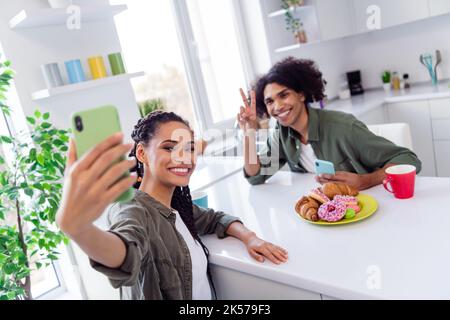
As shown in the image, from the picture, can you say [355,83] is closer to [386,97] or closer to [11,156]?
[386,97]

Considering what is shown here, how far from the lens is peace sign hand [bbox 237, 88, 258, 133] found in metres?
1.64

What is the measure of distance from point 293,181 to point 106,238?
1.09 metres

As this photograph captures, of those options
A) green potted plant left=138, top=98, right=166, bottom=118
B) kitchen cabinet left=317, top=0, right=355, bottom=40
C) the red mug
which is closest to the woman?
the red mug

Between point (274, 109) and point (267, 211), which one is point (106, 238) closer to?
point (267, 211)

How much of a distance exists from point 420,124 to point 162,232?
257 cm

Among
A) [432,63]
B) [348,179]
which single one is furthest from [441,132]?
[348,179]

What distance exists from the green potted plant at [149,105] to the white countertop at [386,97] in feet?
4.60

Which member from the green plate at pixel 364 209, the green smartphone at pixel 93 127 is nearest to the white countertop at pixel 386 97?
the green plate at pixel 364 209

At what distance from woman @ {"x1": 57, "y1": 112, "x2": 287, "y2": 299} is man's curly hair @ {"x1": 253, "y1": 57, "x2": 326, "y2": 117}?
77 centimetres

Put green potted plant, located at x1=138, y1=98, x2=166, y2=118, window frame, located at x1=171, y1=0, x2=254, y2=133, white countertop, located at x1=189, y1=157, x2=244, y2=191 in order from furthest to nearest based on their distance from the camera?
window frame, located at x1=171, y1=0, x2=254, y2=133 → green potted plant, located at x1=138, y1=98, x2=166, y2=118 → white countertop, located at x1=189, y1=157, x2=244, y2=191

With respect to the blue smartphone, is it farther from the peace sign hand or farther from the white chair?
the white chair

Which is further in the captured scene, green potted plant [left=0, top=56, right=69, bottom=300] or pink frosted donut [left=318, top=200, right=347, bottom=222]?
green potted plant [left=0, top=56, right=69, bottom=300]

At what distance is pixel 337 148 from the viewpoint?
1645mm

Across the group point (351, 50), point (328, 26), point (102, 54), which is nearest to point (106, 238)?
point (102, 54)
